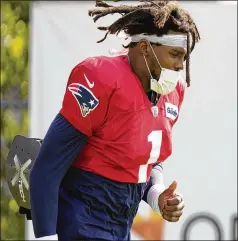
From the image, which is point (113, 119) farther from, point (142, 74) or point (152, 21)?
point (152, 21)

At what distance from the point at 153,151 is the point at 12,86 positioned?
10.8ft

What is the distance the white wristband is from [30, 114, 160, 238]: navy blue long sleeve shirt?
44 centimetres

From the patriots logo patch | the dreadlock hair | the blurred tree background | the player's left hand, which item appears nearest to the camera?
the patriots logo patch

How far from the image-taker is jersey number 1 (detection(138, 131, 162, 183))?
14.0ft

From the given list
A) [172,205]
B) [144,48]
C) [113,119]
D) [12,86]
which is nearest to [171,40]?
[144,48]

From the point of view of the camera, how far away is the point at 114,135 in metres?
4.21

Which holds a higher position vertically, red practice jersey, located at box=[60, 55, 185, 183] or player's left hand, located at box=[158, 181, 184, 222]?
red practice jersey, located at box=[60, 55, 185, 183]

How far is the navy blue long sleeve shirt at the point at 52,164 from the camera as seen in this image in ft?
13.6

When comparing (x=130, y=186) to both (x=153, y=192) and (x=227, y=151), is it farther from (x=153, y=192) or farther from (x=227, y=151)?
(x=227, y=151)

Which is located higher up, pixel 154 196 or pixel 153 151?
pixel 153 151

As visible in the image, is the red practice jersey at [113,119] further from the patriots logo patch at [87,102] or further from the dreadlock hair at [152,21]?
the dreadlock hair at [152,21]

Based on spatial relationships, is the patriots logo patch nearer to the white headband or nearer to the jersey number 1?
the jersey number 1

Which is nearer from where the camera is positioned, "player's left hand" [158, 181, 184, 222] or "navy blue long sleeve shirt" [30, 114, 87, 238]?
"navy blue long sleeve shirt" [30, 114, 87, 238]

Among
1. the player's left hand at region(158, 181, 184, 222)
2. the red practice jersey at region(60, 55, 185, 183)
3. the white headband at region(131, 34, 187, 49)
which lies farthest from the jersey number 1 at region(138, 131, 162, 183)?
the white headband at region(131, 34, 187, 49)
